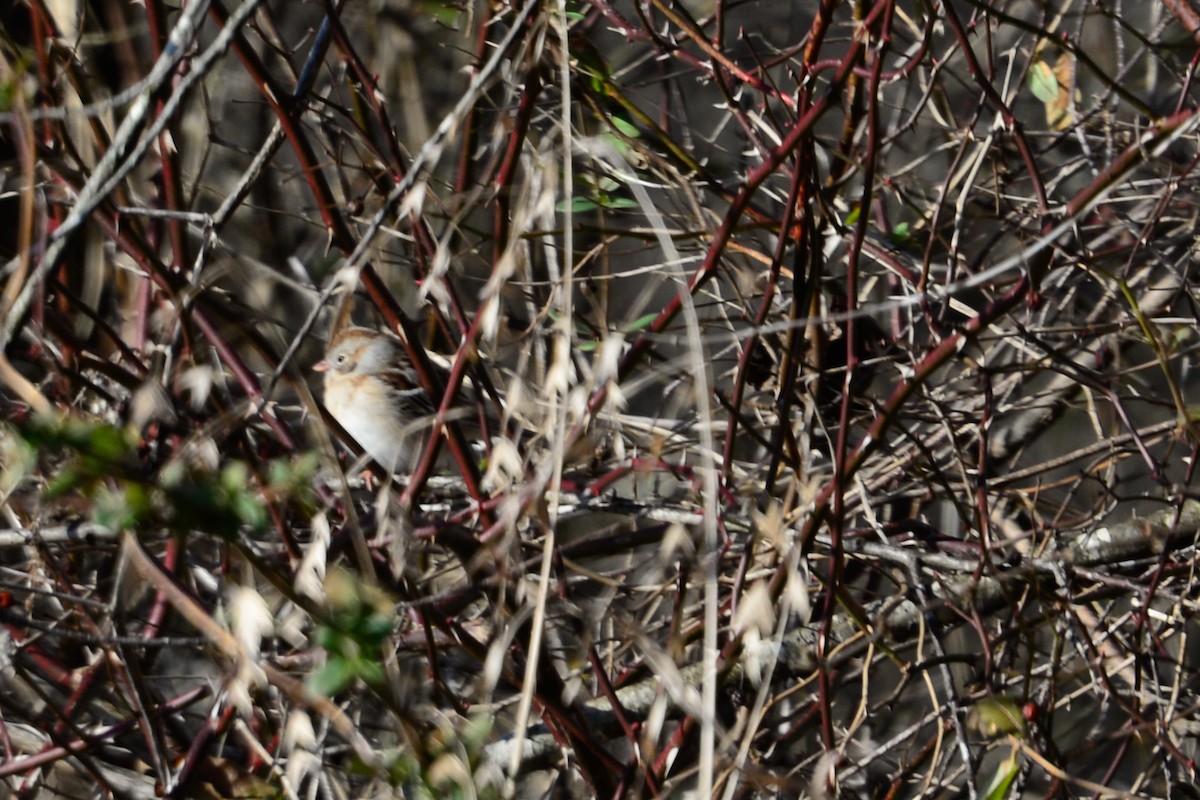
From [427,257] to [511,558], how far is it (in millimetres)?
895

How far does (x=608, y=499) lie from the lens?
2.21 meters

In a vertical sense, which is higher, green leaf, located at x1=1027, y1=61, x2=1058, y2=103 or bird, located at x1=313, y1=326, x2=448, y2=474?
green leaf, located at x1=1027, y1=61, x2=1058, y2=103

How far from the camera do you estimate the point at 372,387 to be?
12.4 feet

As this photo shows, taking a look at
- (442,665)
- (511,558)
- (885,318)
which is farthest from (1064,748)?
(511,558)

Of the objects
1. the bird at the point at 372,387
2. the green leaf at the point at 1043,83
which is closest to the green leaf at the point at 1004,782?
the green leaf at the point at 1043,83

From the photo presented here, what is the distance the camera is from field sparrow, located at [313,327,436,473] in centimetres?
371

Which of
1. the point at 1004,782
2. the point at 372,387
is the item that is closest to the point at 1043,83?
the point at 1004,782

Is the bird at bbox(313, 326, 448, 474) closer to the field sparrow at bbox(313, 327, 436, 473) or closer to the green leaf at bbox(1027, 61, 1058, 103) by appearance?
the field sparrow at bbox(313, 327, 436, 473)

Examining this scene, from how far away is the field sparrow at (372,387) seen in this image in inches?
146

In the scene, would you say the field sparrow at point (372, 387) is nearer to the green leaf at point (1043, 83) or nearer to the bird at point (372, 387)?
the bird at point (372, 387)

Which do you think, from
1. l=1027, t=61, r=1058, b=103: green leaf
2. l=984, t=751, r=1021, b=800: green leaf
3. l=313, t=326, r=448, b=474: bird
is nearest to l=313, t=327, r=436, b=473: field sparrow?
l=313, t=326, r=448, b=474: bird

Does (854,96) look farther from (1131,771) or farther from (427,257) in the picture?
(1131,771)

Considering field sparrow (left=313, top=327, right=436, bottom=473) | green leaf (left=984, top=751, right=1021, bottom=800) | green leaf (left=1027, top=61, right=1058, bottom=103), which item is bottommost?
field sparrow (left=313, top=327, right=436, bottom=473)

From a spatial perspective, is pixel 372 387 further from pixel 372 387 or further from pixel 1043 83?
pixel 1043 83
